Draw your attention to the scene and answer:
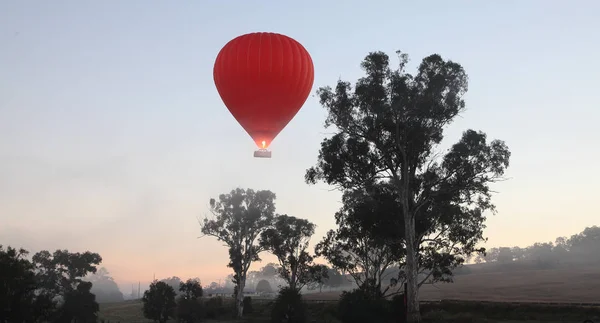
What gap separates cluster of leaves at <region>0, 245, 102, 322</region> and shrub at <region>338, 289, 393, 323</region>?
65.3 ft

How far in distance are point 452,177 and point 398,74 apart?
8.39 metres

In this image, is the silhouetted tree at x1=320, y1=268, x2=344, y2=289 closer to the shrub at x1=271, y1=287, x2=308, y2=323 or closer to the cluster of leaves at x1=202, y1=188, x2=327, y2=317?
the cluster of leaves at x1=202, y1=188, x2=327, y2=317

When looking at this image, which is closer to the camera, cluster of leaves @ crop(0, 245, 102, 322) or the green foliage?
cluster of leaves @ crop(0, 245, 102, 322)

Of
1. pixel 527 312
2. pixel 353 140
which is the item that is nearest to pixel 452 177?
pixel 353 140

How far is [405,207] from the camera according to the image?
1283 inches

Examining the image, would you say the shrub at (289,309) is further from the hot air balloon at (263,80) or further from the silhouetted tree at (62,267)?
the silhouetted tree at (62,267)

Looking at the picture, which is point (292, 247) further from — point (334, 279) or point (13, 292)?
point (334, 279)

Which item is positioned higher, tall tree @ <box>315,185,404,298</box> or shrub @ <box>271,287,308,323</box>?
tall tree @ <box>315,185,404,298</box>

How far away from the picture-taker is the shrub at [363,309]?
32125 mm

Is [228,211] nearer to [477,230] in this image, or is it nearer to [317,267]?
[317,267]

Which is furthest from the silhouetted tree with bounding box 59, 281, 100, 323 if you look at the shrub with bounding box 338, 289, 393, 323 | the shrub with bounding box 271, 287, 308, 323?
the shrub with bounding box 338, 289, 393, 323

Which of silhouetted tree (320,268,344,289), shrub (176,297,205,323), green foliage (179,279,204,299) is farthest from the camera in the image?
silhouetted tree (320,268,344,289)

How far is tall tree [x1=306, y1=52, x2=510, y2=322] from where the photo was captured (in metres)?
33.1

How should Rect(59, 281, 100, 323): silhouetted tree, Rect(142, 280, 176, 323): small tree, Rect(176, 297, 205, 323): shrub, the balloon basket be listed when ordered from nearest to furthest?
the balloon basket → Rect(59, 281, 100, 323): silhouetted tree → Rect(142, 280, 176, 323): small tree → Rect(176, 297, 205, 323): shrub
